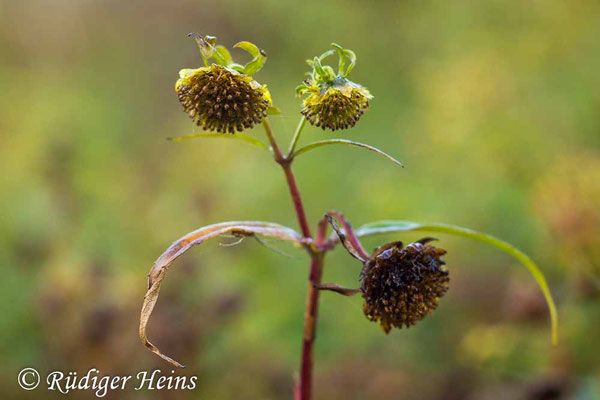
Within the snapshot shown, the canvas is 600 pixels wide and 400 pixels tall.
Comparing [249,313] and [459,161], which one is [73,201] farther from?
[459,161]

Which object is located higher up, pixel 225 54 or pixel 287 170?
pixel 225 54

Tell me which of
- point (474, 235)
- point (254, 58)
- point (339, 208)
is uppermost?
point (339, 208)

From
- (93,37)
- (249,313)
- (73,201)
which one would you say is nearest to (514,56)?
(249,313)

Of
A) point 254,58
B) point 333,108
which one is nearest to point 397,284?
point 333,108

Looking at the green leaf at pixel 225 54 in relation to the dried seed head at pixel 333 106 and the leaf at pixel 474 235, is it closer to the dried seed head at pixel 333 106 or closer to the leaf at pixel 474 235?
the dried seed head at pixel 333 106

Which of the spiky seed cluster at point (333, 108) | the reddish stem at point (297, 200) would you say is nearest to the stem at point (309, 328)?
the reddish stem at point (297, 200)

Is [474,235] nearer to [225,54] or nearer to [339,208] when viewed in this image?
[225,54]

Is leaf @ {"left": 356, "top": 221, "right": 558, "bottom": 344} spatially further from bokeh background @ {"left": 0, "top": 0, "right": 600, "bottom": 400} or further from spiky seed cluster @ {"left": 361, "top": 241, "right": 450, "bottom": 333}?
bokeh background @ {"left": 0, "top": 0, "right": 600, "bottom": 400}
